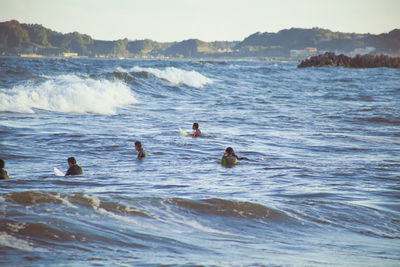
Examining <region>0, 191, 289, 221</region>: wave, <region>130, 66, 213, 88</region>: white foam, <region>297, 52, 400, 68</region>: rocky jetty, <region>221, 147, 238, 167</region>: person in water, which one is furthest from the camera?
<region>297, 52, 400, 68</region>: rocky jetty

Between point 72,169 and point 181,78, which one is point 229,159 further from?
point 181,78

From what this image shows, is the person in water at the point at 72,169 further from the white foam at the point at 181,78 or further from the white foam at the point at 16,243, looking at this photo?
the white foam at the point at 181,78

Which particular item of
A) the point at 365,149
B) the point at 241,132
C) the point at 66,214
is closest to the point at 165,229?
the point at 66,214

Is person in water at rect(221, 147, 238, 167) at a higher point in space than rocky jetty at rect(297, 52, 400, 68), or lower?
lower

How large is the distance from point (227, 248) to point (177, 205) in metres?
1.80

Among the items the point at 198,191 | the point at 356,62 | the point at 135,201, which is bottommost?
the point at 198,191

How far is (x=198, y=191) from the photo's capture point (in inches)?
325

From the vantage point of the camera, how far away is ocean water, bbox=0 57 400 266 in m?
5.36

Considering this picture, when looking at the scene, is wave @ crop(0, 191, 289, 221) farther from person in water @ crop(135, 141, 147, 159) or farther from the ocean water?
person in water @ crop(135, 141, 147, 159)

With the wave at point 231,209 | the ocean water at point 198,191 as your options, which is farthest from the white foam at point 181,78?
the wave at point 231,209

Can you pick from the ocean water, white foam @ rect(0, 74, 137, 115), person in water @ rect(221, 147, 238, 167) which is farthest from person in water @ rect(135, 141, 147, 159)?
white foam @ rect(0, 74, 137, 115)

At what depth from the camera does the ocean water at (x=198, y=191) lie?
536 cm

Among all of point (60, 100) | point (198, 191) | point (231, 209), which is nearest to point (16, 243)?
point (231, 209)

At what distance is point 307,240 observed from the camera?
609 centimetres
